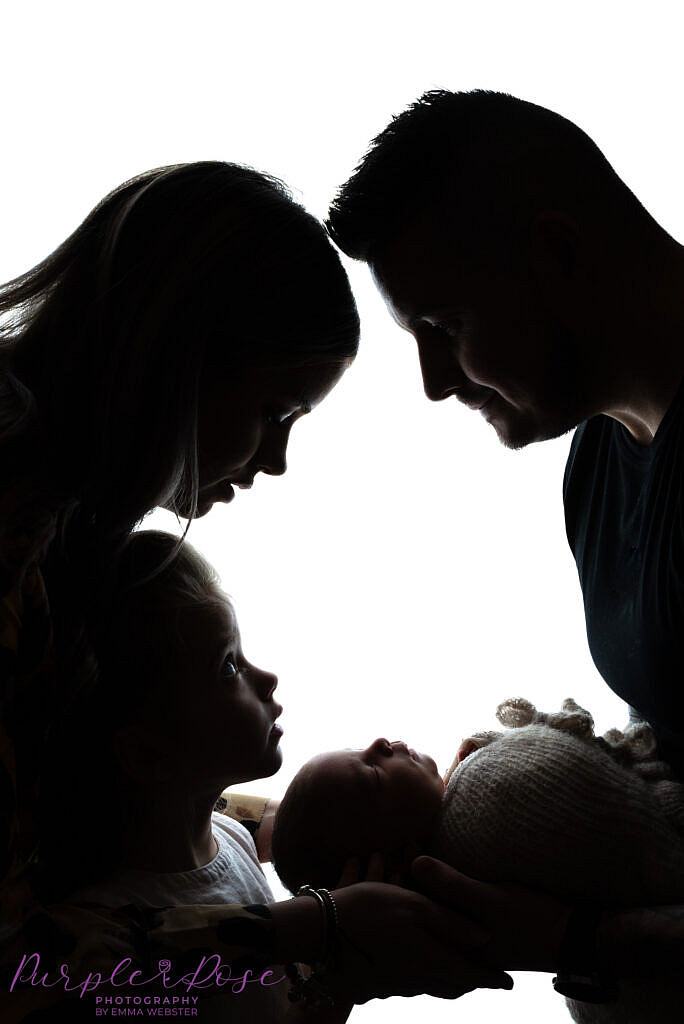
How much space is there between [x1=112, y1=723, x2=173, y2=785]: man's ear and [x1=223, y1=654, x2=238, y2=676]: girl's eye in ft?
0.38

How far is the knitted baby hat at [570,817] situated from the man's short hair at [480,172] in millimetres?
683

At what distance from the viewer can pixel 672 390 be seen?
123 centimetres

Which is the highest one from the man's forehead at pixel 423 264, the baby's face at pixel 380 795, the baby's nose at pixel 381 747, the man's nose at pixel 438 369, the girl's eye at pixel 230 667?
the man's forehead at pixel 423 264

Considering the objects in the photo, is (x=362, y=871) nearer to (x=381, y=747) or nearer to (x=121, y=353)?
(x=381, y=747)

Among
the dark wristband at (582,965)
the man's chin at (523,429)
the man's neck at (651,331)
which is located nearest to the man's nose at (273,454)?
the man's chin at (523,429)

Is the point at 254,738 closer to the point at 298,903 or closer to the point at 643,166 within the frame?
the point at 298,903

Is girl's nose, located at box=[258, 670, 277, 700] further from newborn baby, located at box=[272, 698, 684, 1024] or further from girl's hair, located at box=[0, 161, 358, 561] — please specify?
girl's hair, located at box=[0, 161, 358, 561]

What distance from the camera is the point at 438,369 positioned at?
134 centimetres

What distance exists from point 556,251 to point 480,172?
146 mm

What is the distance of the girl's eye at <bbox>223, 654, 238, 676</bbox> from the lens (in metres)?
1.19

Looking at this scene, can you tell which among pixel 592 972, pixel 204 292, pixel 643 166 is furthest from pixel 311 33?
pixel 592 972

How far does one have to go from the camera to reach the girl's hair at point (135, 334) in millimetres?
1040

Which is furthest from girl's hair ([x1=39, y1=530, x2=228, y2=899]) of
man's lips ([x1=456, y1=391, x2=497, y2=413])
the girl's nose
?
man's lips ([x1=456, y1=391, x2=497, y2=413])

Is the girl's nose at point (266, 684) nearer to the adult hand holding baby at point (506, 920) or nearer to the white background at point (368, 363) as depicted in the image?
the adult hand holding baby at point (506, 920)
